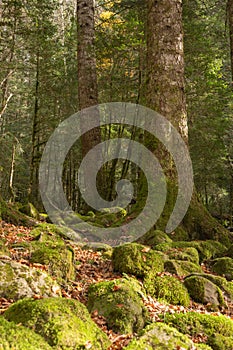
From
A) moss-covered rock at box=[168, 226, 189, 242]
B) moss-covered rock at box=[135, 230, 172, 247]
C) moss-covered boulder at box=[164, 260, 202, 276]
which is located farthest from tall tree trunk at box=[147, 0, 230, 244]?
moss-covered boulder at box=[164, 260, 202, 276]

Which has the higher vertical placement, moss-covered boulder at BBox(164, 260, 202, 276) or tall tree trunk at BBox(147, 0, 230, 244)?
tall tree trunk at BBox(147, 0, 230, 244)

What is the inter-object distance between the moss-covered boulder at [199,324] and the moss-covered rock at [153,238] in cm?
238

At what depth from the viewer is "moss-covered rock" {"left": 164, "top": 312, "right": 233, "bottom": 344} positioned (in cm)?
306

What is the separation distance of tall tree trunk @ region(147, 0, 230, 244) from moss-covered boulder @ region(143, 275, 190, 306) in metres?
2.77

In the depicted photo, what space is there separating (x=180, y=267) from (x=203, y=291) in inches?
23.1

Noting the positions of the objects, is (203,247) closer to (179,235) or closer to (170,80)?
(179,235)

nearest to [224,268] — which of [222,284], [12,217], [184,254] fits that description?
[184,254]

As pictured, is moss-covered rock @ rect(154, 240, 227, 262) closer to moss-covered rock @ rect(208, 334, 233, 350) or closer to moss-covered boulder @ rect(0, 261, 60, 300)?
moss-covered rock @ rect(208, 334, 233, 350)

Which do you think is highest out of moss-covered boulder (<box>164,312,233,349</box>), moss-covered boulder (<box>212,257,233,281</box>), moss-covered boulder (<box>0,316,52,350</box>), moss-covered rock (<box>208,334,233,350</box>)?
moss-covered boulder (<box>0,316,52,350</box>)

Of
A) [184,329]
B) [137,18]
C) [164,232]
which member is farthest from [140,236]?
→ [137,18]

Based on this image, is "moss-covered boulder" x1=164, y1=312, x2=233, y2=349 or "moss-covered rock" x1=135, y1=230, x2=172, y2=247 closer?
"moss-covered boulder" x1=164, y1=312, x2=233, y2=349

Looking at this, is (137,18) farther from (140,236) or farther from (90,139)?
(140,236)

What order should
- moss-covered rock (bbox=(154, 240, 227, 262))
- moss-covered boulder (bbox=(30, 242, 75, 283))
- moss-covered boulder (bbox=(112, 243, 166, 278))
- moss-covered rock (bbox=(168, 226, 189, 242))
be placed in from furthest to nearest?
1. moss-covered rock (bbox=(168, 226, 189, 242))
2. moss-covered rock (bbox=(154, 240, 227, 262))
3. moss-covered boulder (bbox=(112, 243, 166, 278))
4. moss-covered boulder (bbox=(30, 242, 75, 283))

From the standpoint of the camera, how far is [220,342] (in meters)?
2.93
